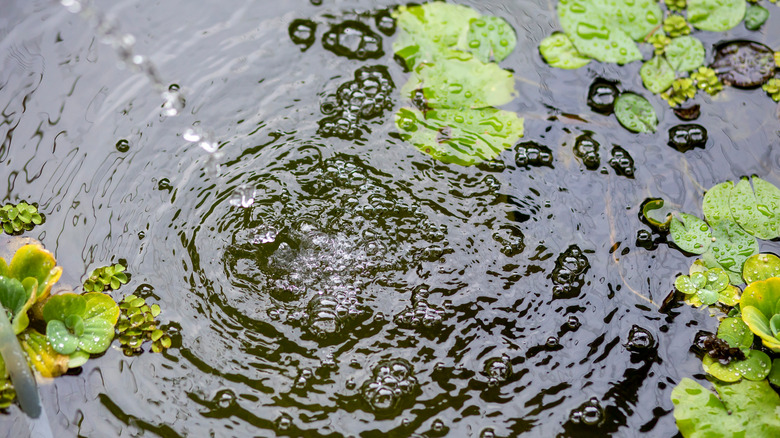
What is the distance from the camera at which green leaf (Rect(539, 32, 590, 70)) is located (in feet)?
8.19

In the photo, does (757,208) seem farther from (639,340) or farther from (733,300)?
(639,340)

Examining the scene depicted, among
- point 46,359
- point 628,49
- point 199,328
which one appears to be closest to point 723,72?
point 628,49

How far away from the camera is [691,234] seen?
212 centimetres

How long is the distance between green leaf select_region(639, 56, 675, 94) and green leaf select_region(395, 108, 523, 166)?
0.58 meters

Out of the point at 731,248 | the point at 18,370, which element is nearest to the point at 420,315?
the point at 731,248

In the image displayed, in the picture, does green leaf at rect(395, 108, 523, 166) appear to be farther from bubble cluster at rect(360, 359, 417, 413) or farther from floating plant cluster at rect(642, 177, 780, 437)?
bubble cluster at rect(360, 359, 417, 413)

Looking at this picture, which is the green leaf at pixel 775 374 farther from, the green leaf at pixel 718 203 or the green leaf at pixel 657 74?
the green leaf at pixel 657 74

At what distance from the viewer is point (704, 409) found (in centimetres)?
181

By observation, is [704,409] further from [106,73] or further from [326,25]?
[106,73]

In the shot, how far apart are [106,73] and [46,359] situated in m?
1.17

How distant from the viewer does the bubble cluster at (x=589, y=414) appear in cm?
181

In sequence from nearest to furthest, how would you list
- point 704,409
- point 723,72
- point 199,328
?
point 704,409 < point 199,328 < point 723,72

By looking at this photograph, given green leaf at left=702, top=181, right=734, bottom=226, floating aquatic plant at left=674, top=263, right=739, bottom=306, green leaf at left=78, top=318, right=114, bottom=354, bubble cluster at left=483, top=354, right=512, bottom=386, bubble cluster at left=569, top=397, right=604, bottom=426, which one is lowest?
bubble cluster at left=569, top=397, right=604, bottom=426

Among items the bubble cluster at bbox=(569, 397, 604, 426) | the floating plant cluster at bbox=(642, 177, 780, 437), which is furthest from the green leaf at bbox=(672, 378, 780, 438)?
the bubble cluster at bbox=(569, 397, 604, 426)
